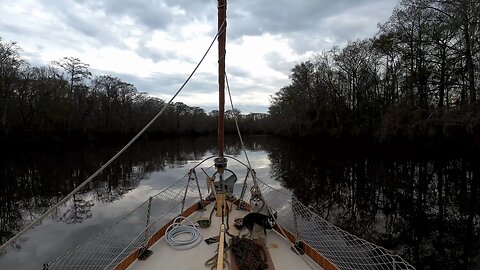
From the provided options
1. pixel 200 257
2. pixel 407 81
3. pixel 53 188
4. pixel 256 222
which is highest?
pixel 407 81

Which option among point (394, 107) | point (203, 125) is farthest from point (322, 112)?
point (203, 125)

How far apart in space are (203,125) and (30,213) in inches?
3008

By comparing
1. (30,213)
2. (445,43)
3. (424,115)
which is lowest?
(30,213)

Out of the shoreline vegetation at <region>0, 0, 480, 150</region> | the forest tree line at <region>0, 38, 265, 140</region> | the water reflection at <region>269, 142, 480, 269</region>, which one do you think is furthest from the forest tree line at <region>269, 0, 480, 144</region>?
the forest tree line at <region>0, 38, 265, 140</region>

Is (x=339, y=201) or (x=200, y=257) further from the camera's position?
(x=339, y=201)

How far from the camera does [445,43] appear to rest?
70.9 ft

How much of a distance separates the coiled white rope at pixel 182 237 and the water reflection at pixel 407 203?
4.26 metres

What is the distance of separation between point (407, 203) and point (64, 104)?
41.6 meters

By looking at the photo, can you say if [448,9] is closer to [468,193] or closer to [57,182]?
[468,193]

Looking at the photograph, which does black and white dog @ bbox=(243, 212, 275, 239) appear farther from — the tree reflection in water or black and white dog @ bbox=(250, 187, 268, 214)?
the tree reflection in water

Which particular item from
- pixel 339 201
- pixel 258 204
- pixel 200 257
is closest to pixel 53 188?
pixel 258 204

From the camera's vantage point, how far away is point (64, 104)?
39188mm

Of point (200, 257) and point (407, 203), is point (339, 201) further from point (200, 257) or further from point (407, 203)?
point (200, 257)

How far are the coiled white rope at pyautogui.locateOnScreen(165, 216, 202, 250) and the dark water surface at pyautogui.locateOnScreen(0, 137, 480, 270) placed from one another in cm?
336
